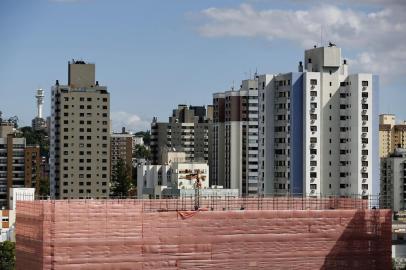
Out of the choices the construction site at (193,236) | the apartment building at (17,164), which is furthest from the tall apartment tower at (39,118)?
the construction site at (193,236)

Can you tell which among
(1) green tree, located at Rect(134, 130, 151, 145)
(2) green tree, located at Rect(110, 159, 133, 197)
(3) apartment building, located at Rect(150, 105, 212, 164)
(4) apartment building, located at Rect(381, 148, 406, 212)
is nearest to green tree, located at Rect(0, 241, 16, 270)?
(2) green tree, located at Rect(110, 159, 133, 197)

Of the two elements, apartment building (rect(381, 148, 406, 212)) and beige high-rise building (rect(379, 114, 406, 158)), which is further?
beige high-rise building (rect(379, 114, 406, 158))

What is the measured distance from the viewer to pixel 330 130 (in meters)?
48.5

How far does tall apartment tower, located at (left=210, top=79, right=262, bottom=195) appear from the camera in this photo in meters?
66.1

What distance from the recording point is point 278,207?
3553 cm

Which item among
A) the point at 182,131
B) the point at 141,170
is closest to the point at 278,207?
the point at 141,170

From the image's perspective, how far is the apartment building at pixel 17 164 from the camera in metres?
69.7

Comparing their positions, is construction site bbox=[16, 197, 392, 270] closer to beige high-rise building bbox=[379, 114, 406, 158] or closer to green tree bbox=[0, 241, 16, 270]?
green tree bbox=[0, 241, 16, 270]

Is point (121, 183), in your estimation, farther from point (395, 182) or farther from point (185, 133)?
point (395, 182)

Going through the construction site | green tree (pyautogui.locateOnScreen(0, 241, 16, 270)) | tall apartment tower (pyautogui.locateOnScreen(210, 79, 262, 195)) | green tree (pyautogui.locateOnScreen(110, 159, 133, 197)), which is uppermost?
tall apartment tower (pyautogui.locateOnScreen(210, 79, 262, 195))

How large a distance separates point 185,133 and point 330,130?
3654 cm

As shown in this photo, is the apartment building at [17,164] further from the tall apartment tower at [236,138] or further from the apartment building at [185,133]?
the apartment building at [185,133]

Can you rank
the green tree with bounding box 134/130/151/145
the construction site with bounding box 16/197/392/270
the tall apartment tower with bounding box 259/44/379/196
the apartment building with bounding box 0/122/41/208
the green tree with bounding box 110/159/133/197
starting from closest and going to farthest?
the construction site with bounding box 16/197/392/270, the tall apartment tower with bounding box 259/44/379/196, the apartment building with bounding box 0/122/41/208, the green tree with bounding box 110/159/133/197, the green tree with bounding box 134/130/151/145

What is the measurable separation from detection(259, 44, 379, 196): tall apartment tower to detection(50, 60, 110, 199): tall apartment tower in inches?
841
